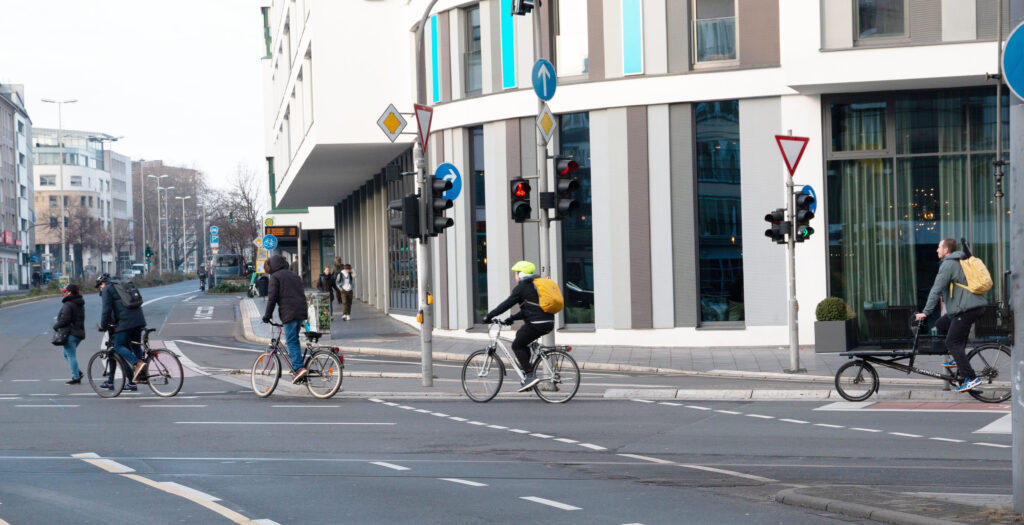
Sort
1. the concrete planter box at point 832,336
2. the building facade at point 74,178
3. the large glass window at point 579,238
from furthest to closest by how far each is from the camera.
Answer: the building facade at point 74,178, the large glass window at point 579,238, the concrete planter box at point 832,336

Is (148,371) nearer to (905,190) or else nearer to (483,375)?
(483,375)

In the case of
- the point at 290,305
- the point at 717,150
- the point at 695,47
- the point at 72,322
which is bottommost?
the point at 72,322

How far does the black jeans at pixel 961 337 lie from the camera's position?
519 inches

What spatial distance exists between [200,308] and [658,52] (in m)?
24.6

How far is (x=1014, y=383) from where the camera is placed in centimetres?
667

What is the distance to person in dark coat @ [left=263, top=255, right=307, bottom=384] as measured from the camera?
15.2 metres

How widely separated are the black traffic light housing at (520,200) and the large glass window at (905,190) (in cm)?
883

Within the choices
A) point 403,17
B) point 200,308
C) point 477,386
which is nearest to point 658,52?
point 403,17

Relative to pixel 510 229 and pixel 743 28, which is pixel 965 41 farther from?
pixel 510 229

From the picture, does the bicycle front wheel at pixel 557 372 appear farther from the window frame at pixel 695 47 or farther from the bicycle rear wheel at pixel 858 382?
the window frame at pixel 695 47

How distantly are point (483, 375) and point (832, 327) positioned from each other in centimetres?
831

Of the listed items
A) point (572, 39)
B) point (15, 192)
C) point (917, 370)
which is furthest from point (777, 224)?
point (15, 192)

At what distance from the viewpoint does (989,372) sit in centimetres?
1316

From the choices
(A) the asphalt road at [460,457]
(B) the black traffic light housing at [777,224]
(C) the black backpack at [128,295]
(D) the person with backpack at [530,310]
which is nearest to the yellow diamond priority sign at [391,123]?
(A) the asphalt road at [460,457]
